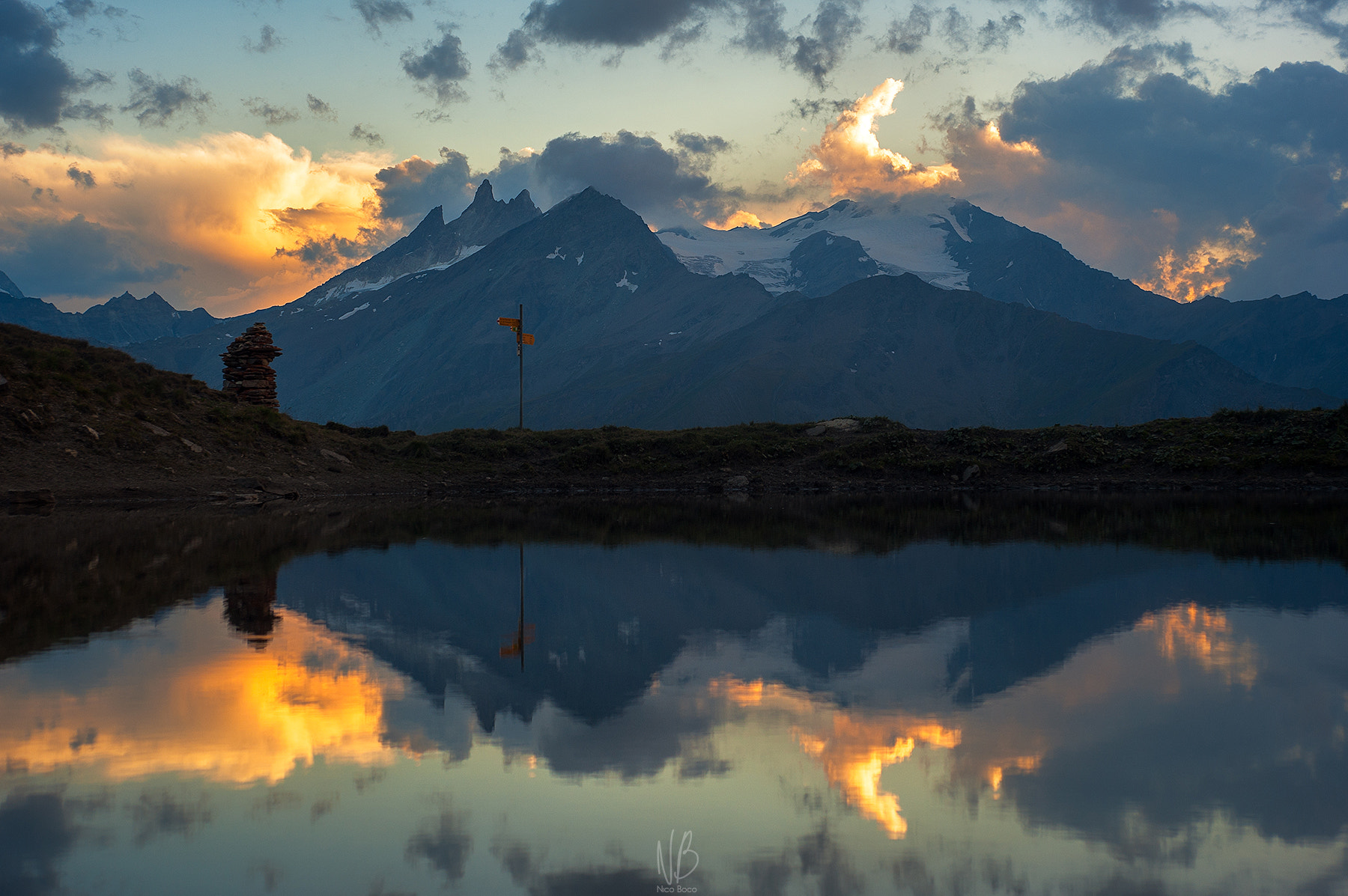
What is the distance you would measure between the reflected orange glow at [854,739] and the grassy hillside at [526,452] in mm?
34412

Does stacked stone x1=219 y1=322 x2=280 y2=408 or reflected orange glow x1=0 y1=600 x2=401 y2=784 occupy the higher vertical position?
stacked stone x1=219 y1=322 x2=280 y2=408

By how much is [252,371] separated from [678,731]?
171 feet

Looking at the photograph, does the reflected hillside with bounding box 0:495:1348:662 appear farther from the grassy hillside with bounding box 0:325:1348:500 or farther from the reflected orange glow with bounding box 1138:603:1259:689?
the grassy hillside with bounding box 0:325:1348:500

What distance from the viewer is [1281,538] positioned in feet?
74.2

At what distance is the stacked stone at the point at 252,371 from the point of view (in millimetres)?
53875

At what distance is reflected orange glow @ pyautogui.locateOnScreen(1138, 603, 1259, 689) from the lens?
34.9ft

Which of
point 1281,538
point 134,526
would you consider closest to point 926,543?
point 1281,538

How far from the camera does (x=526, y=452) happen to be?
51.6m

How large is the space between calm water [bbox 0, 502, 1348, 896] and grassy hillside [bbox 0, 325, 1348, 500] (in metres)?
24.7

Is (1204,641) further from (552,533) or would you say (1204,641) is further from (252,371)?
(252,371)

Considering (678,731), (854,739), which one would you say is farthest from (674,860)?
(854,739)

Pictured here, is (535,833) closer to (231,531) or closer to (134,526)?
(231,531)

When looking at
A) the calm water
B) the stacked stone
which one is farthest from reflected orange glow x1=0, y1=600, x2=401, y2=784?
the stacked stone

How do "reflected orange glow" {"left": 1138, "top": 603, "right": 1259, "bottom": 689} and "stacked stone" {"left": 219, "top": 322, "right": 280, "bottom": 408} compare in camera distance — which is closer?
"reflected orange glow" {"left": 1138, "top": 603, "right": 1259, "bottom": 689}
